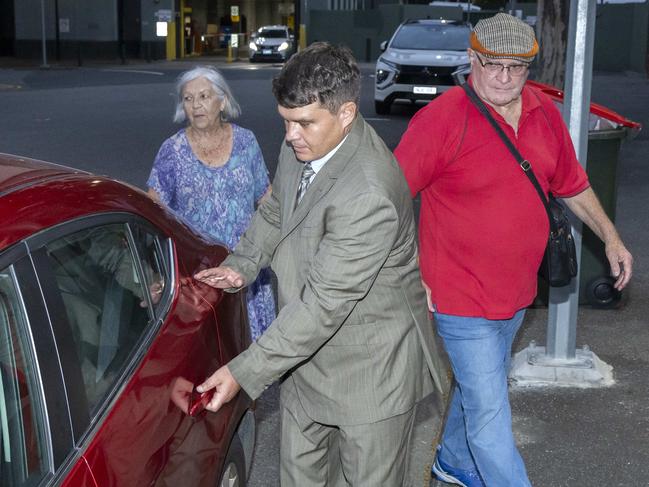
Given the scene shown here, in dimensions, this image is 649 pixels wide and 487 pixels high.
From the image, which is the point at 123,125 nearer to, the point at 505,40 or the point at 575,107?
the point at 575,107

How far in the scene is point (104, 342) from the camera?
107 inches

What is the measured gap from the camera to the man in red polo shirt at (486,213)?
11.8 feet

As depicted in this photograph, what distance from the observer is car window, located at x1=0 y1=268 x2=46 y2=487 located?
2.21 meters

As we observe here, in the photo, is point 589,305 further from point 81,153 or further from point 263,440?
point 81,153

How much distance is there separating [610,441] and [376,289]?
8.18 feet

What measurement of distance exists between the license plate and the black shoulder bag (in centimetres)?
1624

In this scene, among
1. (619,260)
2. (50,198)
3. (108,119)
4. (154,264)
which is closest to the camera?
(50,198)

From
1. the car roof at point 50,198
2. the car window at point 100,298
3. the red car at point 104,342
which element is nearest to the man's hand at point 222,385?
the red car at point 104,342

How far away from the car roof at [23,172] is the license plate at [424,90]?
17.4 meters

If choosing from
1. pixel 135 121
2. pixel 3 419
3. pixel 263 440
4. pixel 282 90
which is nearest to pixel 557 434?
pixel 263 440

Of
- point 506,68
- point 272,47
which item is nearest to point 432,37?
point 506,68

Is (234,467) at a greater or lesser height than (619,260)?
lesser

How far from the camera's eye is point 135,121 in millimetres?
19203

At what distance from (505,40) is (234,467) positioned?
1.66 metres
